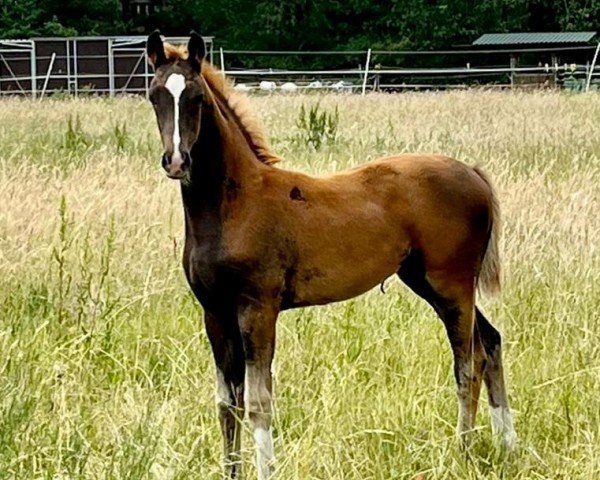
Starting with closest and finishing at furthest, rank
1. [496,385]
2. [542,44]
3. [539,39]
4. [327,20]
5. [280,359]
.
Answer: [496,385], [280,359], [539,39], [542,44], [327,20]

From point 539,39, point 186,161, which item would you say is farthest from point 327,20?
point 186,161

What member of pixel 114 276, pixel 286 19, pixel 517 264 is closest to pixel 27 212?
pixel 114 276

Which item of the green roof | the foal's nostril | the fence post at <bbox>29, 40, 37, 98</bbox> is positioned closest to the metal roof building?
the green roof

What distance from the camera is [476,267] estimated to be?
4.27 metres

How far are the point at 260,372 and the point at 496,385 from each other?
3.50ft

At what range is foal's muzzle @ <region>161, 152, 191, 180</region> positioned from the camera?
334 centimetres

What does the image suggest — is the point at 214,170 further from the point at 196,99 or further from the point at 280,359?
the point at 280,359

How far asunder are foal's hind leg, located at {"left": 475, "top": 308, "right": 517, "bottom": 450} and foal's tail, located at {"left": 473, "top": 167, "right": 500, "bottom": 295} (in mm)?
122

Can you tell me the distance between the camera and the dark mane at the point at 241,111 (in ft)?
12.6

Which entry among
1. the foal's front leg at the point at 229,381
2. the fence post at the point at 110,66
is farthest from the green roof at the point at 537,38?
the foal's front leg at the point at 229,381

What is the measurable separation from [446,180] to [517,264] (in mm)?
2251

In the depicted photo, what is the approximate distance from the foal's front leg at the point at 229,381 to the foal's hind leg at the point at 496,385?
0.96m

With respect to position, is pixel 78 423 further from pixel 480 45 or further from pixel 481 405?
pixel 480 45

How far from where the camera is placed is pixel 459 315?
4.19 metres
